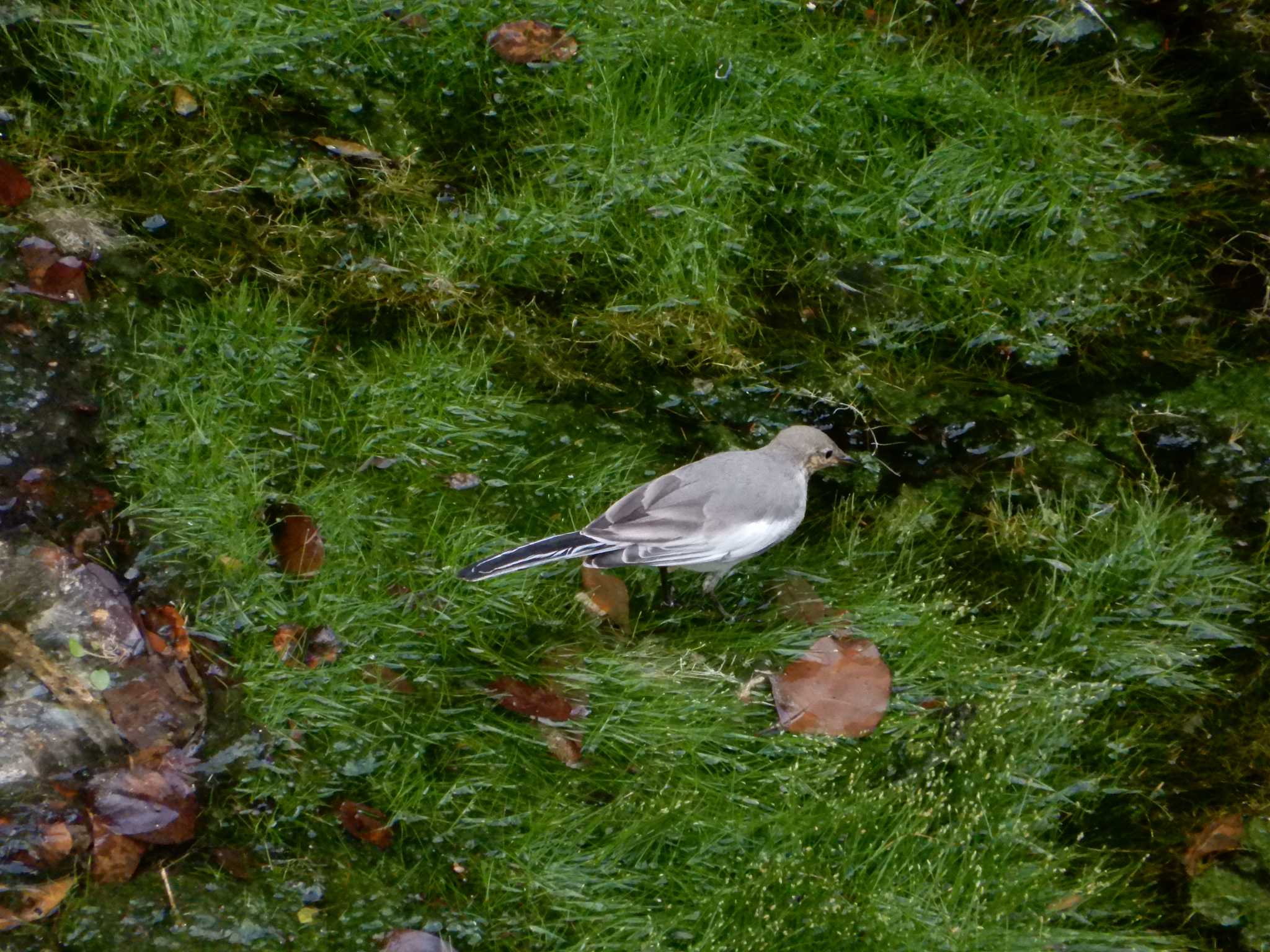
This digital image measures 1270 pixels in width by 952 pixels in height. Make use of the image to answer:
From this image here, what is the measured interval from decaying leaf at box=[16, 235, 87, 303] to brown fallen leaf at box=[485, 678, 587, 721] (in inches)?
79.7

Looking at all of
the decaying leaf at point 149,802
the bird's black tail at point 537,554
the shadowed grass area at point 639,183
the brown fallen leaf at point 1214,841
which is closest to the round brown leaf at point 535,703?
the bird's black tail at point 537,554

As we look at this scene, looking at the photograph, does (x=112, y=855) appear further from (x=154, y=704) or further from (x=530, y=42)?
(x=530, y=42)

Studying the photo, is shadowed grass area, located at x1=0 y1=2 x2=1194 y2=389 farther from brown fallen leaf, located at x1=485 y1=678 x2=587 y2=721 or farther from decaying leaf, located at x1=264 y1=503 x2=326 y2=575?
brown fallen leaf, located at x1=485 y1=678 x2=587 y2=721

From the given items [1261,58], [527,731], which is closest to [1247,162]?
[1261,58]

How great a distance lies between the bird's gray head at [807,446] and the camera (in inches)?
152

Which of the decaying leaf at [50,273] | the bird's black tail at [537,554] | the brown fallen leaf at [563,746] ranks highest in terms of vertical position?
the decaying leaf at [50,273]

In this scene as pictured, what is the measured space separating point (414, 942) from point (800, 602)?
1646mm

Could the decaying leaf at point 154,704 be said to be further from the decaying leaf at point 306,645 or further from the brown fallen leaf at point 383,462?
the brown fallen leaf at point 383,462

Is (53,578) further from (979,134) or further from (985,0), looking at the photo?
(985,0)

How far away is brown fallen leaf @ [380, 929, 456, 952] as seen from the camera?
313 cm

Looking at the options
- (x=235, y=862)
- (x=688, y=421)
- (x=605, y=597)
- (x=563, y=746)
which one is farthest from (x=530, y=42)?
(x=235, y=862)

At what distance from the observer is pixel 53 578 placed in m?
3.37

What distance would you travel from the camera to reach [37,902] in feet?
9.74

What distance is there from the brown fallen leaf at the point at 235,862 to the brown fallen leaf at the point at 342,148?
2.62 metres
